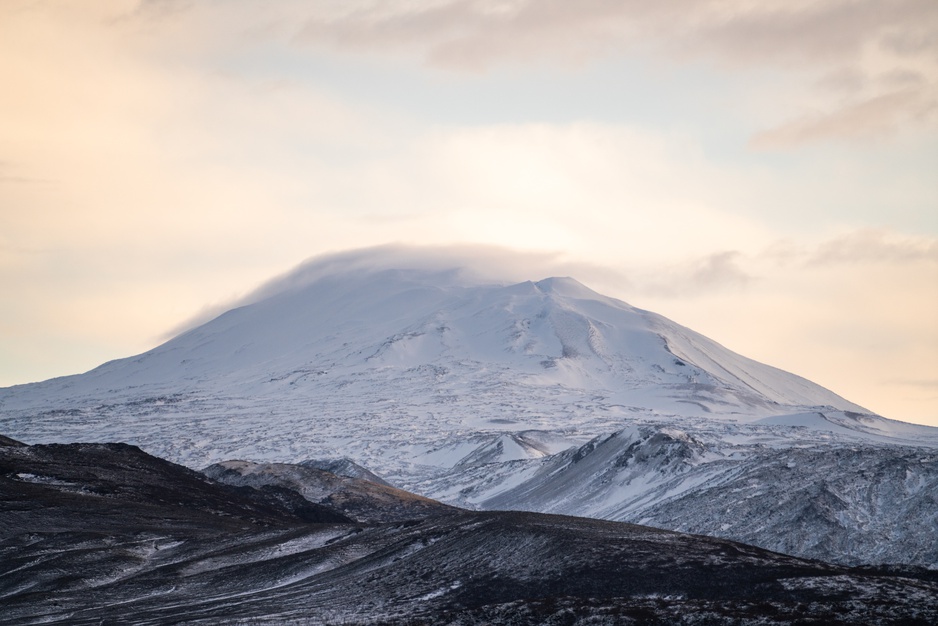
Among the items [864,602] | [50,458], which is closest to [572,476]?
[50,458]

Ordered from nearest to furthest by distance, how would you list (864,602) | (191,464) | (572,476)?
(864,602) → (572,476) → (191,464)

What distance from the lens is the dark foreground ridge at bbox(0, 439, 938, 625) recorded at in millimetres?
38188

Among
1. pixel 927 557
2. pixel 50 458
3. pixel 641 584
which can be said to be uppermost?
pixel 50 458

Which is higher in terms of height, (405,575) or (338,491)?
(338,491)

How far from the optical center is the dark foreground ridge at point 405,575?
38188 mm

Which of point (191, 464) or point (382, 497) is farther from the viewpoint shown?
point (191, 464)

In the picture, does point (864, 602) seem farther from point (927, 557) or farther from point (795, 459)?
point (795, 459)

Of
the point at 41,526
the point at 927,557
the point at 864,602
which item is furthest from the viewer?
the point at 41,526

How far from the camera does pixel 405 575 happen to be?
52.2 m

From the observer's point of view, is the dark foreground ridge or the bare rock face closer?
the dark foreground ridge

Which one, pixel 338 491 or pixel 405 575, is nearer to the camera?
pixel 405 575

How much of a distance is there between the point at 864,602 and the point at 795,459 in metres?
55.8

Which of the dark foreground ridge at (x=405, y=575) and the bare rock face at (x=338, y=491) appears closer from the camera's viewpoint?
the dark foreground ridge at (x=405, y=575)

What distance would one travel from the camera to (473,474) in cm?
15225
